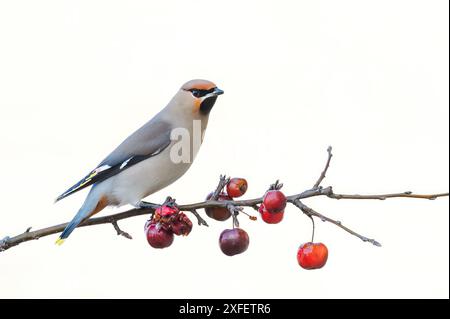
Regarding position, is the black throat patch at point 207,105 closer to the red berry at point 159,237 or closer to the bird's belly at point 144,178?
the bird's belly at point 144,178

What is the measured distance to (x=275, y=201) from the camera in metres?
1.95

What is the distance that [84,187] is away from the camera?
2.56m

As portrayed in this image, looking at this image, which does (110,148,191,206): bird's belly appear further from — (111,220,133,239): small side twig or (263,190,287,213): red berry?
(263,190,287,213): red berry

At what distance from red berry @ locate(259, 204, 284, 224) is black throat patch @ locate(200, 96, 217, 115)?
876 millimetres

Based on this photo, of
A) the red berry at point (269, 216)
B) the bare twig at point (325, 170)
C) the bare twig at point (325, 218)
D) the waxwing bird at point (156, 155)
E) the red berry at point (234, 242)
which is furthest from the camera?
the waxwing bird at point (156, 155)

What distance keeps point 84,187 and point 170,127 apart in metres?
0.57

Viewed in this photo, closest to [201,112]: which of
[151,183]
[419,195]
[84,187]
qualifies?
[151,183]

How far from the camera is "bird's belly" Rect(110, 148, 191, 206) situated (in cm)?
275

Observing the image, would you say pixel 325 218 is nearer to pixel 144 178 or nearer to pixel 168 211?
pixel 168 211

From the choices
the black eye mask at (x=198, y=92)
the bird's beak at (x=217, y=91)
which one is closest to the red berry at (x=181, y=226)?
the bird's beak at (x=217, y=91)

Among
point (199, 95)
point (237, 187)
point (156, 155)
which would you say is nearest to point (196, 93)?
point (199, 95)

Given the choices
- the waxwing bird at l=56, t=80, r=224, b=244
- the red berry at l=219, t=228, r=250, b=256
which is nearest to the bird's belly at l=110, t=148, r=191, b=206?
the waxwing bird at l=56, t=80, r=224, b=244

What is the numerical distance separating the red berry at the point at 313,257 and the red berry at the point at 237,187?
1.08 ft

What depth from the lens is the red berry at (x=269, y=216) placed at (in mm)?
1996
